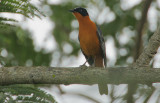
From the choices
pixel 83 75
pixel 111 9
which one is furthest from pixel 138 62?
pixel 111 9

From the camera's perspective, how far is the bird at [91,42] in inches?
261

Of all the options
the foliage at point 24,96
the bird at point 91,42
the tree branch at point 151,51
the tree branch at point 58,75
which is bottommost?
the foliage at point 24,96

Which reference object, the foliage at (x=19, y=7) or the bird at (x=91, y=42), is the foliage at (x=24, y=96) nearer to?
the foliage at (x=19, y=7)

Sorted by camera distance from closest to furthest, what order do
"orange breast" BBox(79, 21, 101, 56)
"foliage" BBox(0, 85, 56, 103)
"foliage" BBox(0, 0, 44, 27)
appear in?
"foliage" BBox(0, 85, 56, 103) → "foliage" BBox(0, 0, 44, 27) → "orange breast" BBox(79, 21, 101, 56)

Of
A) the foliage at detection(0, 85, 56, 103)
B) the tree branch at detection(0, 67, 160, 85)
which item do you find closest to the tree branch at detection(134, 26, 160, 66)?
the tree branch at detection(0, 67, 160, 85)

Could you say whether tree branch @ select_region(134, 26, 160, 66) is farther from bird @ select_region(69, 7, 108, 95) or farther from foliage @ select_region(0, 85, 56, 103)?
bird @ select_region(69, 7, 108, 95)

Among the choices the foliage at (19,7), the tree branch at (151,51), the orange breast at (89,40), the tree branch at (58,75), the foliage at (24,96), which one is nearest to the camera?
the foliage at (24,96)

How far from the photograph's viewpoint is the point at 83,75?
3.59m

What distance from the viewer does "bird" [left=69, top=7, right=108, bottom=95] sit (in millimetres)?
6629

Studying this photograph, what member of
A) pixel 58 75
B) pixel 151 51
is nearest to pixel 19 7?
pixel 58 75

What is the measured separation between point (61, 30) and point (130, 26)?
9.22 feet

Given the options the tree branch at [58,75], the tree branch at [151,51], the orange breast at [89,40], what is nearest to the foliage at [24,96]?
the tree branch at [58,75]

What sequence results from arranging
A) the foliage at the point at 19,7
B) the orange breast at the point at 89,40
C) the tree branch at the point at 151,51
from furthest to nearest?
the orange breast at the point at 89,40
the tree branch at the point at 151,51
the foliage at the point at 19,7

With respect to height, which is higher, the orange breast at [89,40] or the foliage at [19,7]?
the orange breast at [89,40]
